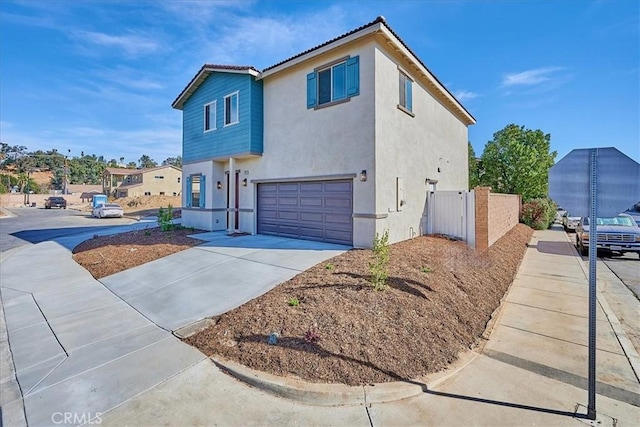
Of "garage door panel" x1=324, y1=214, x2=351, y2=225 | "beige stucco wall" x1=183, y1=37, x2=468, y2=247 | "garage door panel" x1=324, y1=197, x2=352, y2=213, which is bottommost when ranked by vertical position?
"garage door panel" x1=324, y1=214, x2=351, y2=225

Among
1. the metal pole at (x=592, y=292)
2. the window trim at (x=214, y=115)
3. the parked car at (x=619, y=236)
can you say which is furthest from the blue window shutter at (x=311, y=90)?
the parked car at (x=619, y=236)

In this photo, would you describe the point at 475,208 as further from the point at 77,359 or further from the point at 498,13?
the point at 77,359

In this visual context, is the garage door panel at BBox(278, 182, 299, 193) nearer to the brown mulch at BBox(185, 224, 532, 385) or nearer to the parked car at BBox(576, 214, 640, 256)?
the brown mulch at BBox(185, 224, 532, 385)

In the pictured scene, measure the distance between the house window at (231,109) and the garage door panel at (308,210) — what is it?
10.9 feet

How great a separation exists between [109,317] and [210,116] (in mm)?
11215

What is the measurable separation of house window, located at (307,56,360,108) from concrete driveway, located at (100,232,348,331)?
16.5 feet

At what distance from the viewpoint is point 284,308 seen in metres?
4.79

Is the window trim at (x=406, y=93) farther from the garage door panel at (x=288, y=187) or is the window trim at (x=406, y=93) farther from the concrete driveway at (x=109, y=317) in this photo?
the concrete driveway at (x=109, y=317)

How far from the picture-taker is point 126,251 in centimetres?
1009

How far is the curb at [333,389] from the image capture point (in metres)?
3.12

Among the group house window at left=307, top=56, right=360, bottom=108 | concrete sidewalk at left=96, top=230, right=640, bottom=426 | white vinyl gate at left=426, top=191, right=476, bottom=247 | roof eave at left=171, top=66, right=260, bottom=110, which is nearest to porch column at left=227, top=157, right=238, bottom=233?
roof eave at left=171, top=66, right=260, bottom=110

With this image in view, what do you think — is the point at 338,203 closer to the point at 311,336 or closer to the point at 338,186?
the point at 338,186

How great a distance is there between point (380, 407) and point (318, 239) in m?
7.50

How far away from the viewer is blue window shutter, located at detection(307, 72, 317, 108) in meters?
10.1
